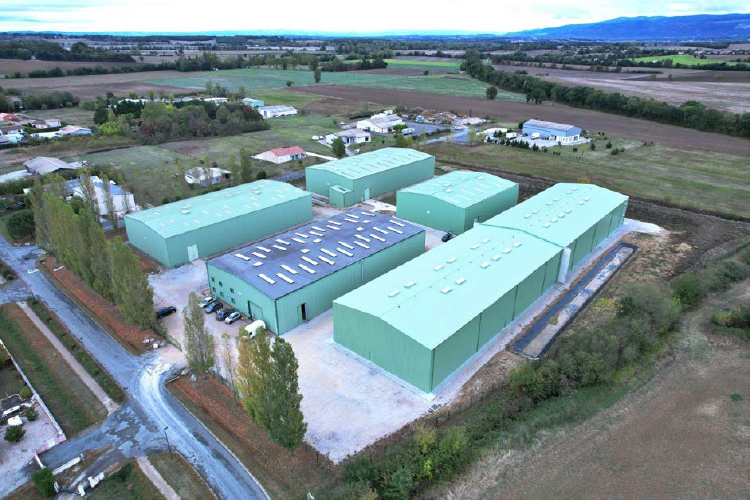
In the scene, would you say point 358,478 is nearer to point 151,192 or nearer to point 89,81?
point 151,192

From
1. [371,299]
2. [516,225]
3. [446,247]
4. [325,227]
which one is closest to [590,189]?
[516,225]

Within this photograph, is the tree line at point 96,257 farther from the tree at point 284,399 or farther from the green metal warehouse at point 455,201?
the green metal warehouse at point 455,201

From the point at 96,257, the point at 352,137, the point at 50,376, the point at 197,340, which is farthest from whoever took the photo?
the point at 352,137

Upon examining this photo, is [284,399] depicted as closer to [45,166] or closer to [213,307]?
[213,307]

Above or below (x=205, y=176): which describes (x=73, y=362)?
below

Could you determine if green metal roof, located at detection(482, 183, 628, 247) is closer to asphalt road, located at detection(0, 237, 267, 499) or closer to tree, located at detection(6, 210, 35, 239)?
asphalt road, located at detection(0, 237, 267, 499)

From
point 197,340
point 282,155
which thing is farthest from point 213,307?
point 282,155
